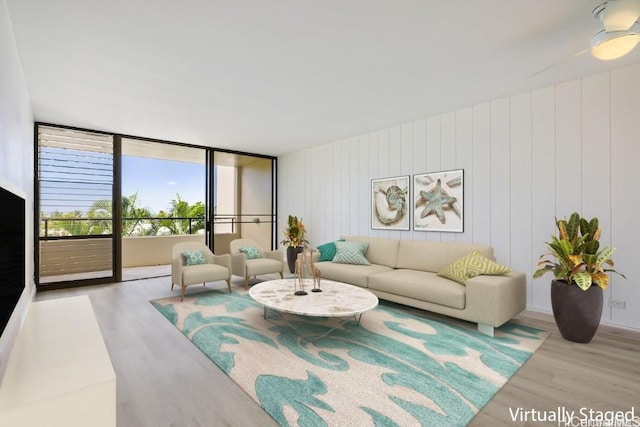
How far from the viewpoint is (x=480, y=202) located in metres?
4.13

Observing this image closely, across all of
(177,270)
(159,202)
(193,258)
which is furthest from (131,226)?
(177,270)

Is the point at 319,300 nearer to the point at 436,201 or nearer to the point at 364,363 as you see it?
the point at 364,363

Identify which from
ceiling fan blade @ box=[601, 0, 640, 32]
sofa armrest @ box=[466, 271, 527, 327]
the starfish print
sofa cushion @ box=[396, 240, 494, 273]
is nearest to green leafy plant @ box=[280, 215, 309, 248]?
sofa cushion @ box=[396, 240, 494, 273]

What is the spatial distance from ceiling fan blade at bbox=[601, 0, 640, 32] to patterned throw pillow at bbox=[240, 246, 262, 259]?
4.86 meters

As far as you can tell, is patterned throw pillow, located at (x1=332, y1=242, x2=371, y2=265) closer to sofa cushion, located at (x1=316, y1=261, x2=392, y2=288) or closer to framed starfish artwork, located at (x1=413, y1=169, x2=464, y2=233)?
sofa cushion, located at (x1=316, y1=261, x2=392, y2=288)

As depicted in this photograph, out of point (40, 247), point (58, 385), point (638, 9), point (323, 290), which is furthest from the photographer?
point (40, 247)

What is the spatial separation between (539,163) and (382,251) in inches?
90.8

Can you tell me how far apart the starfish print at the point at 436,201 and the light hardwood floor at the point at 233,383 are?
5.86ft

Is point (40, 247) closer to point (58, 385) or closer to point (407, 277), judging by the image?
point (58, 385)

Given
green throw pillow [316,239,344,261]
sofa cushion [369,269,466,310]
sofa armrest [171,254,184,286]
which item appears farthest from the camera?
green throw pillow [316,239,344,261]

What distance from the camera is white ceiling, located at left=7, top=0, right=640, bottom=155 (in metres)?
2.24

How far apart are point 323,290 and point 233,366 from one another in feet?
4.36

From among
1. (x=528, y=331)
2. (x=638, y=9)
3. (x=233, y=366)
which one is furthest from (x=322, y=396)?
(x=638, y=9)

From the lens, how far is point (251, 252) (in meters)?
5.34
